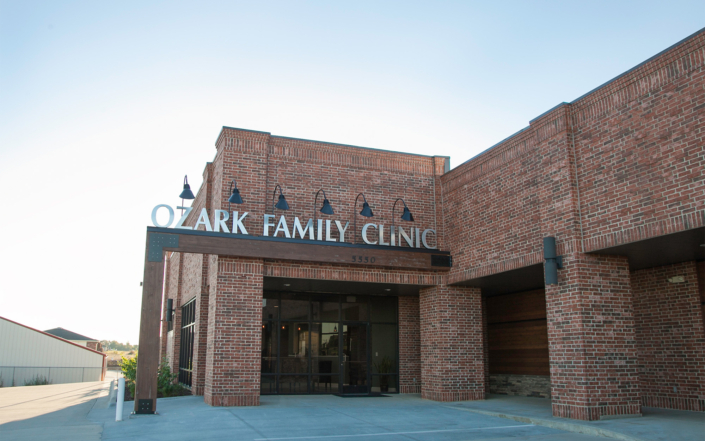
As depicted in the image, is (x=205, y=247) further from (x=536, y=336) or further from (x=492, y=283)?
(x=536, y=336)

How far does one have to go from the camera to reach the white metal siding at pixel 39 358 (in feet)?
118

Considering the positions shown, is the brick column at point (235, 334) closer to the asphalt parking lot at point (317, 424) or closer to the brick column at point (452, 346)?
the asphalt parking lot at point (317, 424)

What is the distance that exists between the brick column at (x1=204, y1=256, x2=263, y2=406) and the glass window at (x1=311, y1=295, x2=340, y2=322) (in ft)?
12.4

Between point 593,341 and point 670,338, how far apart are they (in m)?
3.11

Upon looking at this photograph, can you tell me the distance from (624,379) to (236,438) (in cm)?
784

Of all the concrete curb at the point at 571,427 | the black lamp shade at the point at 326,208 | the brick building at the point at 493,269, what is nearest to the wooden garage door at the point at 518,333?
the brick building at the point at 493,269

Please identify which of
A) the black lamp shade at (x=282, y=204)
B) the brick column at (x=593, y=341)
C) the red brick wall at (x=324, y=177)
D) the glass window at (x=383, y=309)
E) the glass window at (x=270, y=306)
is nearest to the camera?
the brick column at (x=593, y=341)

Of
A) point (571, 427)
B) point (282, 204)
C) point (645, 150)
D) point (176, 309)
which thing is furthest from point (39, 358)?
point (645, 150)

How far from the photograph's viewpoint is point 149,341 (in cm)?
1211

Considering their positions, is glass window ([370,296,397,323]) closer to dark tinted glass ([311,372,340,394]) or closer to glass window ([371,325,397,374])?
glass window ([371,325,397,374])

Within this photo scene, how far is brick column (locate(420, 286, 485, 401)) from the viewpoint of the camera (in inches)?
607

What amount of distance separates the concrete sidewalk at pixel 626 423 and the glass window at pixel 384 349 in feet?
13.2

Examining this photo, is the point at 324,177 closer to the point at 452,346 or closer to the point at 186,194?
the point at 186,194

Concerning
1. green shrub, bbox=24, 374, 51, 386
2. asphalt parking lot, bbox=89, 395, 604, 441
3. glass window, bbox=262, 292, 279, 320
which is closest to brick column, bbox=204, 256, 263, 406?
asphalt parking lot, bbox=89, 395, 604, 441
